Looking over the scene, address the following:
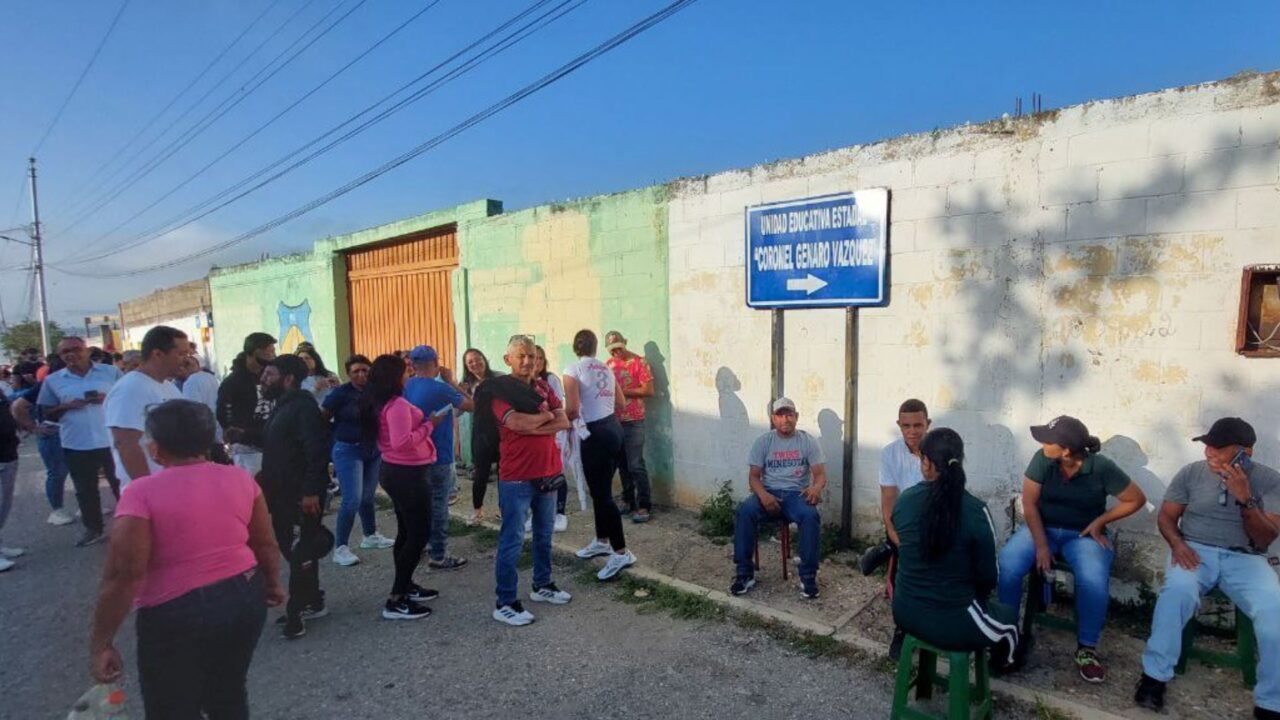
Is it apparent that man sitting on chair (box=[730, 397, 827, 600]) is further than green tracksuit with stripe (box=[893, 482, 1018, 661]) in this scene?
Yes

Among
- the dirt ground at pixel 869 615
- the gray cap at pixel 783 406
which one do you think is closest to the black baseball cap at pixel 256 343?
the dirt ground at pixel 869 615

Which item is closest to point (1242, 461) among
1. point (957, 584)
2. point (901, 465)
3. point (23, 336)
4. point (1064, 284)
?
point (1064, 284)

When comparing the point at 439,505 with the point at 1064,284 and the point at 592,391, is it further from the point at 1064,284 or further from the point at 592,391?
the point at 1064,284

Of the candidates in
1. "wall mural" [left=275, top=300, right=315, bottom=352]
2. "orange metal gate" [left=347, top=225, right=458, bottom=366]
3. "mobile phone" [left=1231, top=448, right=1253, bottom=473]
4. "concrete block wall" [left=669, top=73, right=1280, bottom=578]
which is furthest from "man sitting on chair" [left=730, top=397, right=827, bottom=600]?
"wall mural" [left=275, top=300, right=315, bottom=352]

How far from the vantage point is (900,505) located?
2.91 m

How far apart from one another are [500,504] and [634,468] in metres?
2.44

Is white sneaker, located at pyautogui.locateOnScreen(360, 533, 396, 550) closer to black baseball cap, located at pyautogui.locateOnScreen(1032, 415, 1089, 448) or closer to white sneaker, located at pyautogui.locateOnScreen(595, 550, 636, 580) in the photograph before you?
white sneaker, located at pyautogui.locateOnScreen(595, 550, 636, 580)

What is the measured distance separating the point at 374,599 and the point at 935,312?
438cm

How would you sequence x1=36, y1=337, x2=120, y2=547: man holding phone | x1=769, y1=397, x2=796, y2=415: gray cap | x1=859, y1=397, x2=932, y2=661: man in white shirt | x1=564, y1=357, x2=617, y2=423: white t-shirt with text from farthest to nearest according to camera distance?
1. x1=36, y1=337, x2=120, y2=547: man holding phone
2. x1=564, y1=357, x2=617, y2=423: white t-shirt with text
3. x1=769, y1=397, x2=796, y2=415: gray cap
4. x1=859, y1=397, x2=932, y2=661: man in white shirt

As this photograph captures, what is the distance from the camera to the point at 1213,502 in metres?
3.32

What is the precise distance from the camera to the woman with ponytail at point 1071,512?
11.6ft

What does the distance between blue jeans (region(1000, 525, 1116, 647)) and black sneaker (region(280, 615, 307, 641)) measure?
410 centimetres

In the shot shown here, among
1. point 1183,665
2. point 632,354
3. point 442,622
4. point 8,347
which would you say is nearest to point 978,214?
point 1183,665

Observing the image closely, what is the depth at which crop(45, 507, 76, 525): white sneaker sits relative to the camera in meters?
6.80
